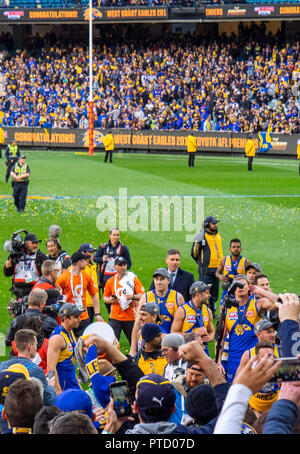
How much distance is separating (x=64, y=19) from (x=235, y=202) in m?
31.9

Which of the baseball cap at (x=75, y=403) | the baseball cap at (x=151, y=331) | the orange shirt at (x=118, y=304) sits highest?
the baseball cap at (x=75, y=403)

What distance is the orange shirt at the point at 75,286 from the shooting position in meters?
11.0

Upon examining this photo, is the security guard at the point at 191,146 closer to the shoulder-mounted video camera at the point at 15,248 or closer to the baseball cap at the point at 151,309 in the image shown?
the shoulder-mounted video camera at the point at 15,248

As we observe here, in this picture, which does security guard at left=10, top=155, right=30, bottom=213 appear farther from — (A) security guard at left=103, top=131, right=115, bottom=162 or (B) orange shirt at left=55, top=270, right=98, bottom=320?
(A) security guard at left=103, top=131, right=115, bottom=162

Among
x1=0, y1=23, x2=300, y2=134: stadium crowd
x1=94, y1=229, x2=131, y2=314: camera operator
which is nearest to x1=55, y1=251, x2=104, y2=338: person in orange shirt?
x1=94, y1=229, x2=131, y2=314: camera operator

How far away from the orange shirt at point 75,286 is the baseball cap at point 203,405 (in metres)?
6.32

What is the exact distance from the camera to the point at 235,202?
1010 inches

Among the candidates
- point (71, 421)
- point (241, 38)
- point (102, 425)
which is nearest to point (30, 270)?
point (102, 425)

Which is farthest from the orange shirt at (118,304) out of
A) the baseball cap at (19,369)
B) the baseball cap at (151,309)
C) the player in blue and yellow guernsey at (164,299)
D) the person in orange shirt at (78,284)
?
the baseball cap at (19,369)

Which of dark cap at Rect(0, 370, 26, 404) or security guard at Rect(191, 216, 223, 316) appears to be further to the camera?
security guard at Rect(191, 216, 223, 316)

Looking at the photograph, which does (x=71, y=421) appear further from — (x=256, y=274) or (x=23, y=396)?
(x=256, y=274)

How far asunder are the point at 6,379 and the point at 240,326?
174 inches

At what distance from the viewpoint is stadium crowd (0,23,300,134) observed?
45.2 meters

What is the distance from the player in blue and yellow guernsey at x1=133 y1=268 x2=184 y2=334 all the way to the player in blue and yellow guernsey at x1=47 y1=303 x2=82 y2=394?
1.80 meters
